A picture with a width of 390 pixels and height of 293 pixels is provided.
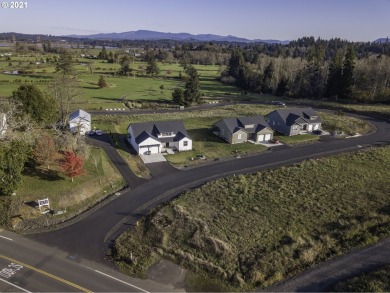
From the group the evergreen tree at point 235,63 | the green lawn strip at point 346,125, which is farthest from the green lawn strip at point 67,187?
the evergreen tree at point 235,63

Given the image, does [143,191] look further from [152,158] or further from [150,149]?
[150,149]

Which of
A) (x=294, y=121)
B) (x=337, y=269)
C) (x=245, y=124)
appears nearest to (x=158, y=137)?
(x=245, y=124)

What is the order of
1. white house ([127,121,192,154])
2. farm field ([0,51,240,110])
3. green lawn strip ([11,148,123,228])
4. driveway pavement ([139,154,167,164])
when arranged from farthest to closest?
farm field ([0,51,240,110]) < white house ([127,121,192,154]) < driveway pavement ([139,154,167,164]) < green lawn strip ([11,148,123,228])

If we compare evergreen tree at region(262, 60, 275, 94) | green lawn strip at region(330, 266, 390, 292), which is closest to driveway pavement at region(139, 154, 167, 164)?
green lawn strip at region(330, 266, 390, 292)

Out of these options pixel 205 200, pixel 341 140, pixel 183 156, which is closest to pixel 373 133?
pixel 341 140

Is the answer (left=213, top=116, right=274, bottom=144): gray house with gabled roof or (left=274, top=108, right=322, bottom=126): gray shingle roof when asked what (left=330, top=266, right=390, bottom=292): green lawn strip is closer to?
(left=213, top=116, right=274, bottom=144): gray house with gabled roof

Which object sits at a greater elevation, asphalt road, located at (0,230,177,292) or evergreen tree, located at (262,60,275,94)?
evergreen tree, located at (262,60,275,94)

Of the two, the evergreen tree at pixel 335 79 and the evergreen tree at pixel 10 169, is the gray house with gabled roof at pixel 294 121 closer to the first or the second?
the evergreen tree at pixel 335 79
